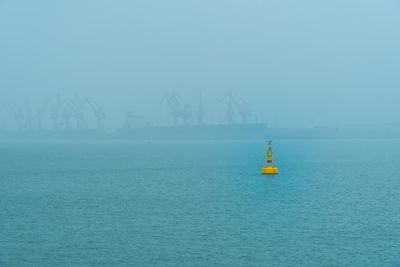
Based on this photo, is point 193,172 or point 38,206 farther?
point 193,172

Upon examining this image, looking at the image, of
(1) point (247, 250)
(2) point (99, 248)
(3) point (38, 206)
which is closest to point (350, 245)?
(1) point (247, 250)

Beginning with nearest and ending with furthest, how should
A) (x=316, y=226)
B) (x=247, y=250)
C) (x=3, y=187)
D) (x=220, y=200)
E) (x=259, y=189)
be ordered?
(x=247, y=250), (x=316, y=226), (x=220, y=200), (x=259, y=189), (x=3, y=187)

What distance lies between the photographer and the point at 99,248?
25.8 m

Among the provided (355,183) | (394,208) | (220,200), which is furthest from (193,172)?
(394,208)

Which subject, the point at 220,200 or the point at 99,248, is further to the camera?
the point at 220,200

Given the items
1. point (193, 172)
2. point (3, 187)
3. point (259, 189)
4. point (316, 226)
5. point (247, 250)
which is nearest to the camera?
point (247, 250)

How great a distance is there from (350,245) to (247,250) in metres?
4.04

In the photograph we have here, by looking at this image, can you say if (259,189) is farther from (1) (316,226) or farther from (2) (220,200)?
(1) (316,226)

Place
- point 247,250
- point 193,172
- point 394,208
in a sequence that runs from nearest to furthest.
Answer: point 247,250, point 394,208, point 193,172

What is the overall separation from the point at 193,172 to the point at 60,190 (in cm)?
2058

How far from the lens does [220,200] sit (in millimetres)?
40688

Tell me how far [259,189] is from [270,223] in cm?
1634

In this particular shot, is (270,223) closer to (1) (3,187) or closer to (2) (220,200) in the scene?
(2) (220,200)

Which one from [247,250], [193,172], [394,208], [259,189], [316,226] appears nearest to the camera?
[247,250]
